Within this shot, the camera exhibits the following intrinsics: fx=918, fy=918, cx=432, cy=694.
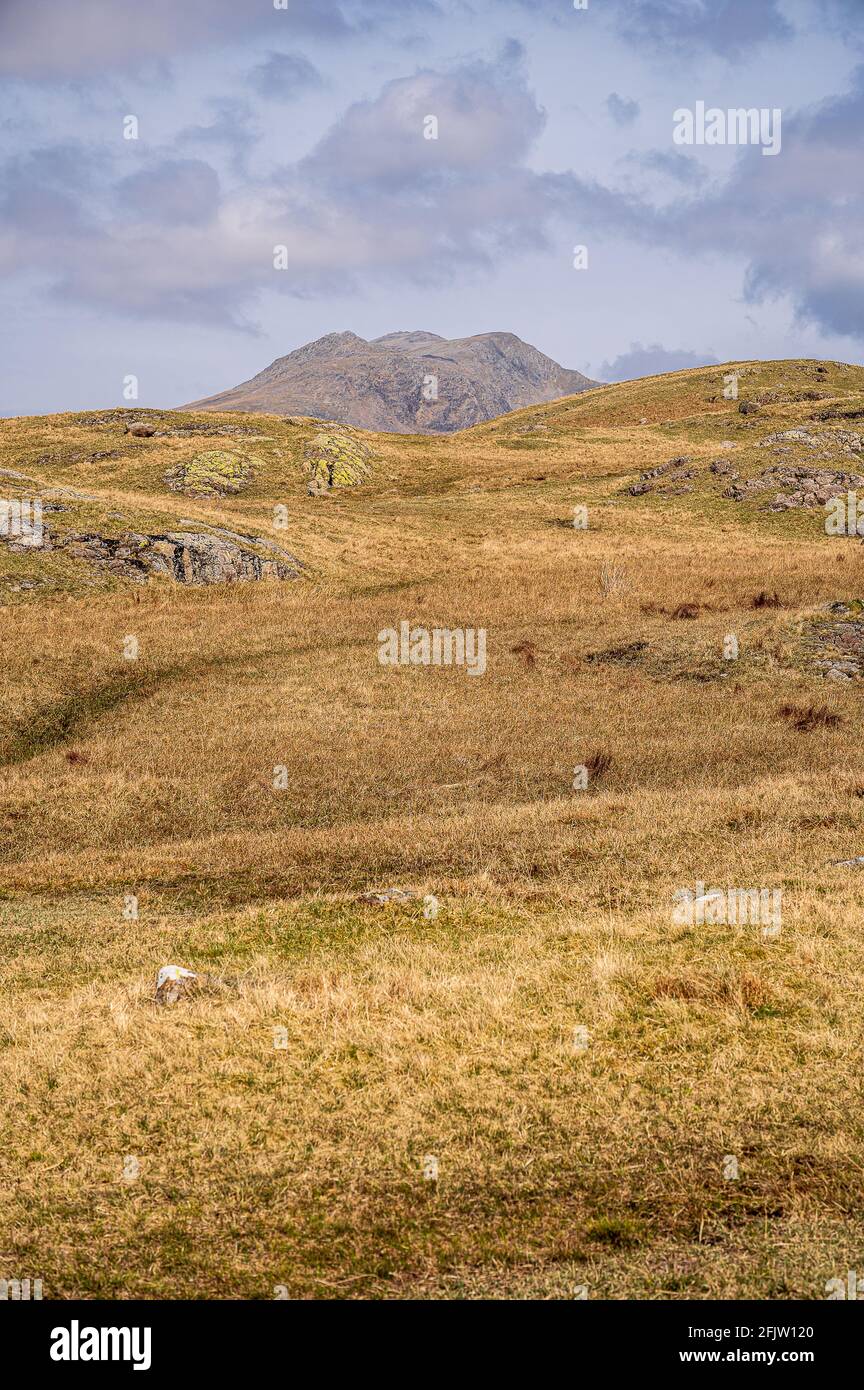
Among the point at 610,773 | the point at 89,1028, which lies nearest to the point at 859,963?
the point at 89,1028

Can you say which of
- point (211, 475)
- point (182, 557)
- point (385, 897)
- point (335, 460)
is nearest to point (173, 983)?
point (385, 897)

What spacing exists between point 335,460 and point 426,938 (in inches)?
3081

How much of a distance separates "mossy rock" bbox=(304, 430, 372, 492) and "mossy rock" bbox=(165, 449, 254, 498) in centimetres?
599

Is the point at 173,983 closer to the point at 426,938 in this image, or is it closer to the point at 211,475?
the point at 426,938

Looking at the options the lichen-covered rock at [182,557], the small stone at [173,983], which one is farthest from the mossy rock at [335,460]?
the small stone at [173,983]

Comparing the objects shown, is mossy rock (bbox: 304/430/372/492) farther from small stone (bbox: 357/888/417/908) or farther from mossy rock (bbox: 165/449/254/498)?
small stone (bbox: 357/888/417/908)

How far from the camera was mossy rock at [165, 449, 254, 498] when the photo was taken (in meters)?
75.6

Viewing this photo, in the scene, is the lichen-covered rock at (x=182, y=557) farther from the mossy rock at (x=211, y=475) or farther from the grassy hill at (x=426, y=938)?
the mossy rock at (x=211, y=475)

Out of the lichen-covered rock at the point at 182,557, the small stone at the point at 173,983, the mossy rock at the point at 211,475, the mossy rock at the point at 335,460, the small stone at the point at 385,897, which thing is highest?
the mossy rock at the point at 335,460

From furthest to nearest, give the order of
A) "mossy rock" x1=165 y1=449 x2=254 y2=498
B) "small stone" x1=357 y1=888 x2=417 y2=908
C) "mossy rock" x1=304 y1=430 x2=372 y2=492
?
"mossy rock" x1=304 y1=430 x2=372 y2=492, "mossy rock" x1=165 y1=449 x2=254 y2=498, "small stone" x1=357 y1=888 x2=417 y2=908

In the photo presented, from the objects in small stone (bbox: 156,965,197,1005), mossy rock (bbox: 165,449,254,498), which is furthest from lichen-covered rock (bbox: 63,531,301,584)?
small stone (bbox: 156,965,197,1005)

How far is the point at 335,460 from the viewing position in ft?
289

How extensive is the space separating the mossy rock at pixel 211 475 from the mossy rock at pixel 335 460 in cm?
599

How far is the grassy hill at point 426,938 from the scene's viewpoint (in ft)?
26.5
